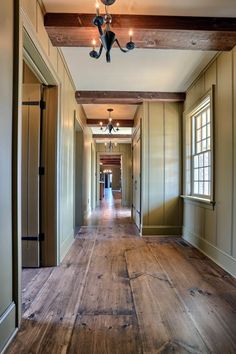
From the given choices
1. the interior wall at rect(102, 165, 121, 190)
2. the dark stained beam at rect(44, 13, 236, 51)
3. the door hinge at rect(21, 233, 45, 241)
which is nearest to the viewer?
the dark stained beam at rect(44, 13, 236, 51)

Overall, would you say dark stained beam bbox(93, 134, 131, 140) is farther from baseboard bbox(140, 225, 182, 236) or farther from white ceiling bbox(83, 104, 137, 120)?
baseboard bbox(140, 225, 182, 236)

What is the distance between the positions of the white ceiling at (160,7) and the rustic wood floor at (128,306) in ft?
9.11

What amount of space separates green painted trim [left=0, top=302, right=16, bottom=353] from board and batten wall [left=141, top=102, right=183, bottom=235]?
3548 mm

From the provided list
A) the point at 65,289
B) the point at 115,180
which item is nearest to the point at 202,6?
the point at 65,289

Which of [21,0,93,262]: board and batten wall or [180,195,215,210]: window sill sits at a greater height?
[21,0,93,262]: board and batten wall

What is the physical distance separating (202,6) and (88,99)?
2.88 metres

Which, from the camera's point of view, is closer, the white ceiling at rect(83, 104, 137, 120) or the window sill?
the window sill

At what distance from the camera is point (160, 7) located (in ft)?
8.22

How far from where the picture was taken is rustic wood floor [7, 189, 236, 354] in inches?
67.4

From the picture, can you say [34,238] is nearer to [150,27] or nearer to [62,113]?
[62,113]

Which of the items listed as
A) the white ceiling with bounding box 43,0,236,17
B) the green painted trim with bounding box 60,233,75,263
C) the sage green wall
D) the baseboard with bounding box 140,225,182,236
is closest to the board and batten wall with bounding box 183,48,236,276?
the white ceiling with bounding box 43,0,236,17

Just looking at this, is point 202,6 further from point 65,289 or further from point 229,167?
point 65,289

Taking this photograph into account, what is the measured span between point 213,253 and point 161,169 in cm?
207

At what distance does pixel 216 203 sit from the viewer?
3492 millimetres
